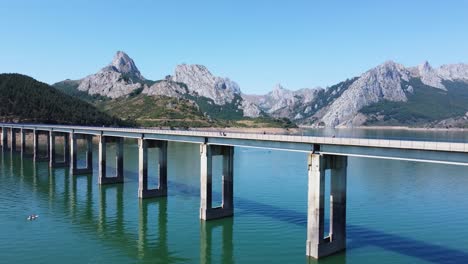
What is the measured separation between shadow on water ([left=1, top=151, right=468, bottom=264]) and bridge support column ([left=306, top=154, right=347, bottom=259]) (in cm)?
105

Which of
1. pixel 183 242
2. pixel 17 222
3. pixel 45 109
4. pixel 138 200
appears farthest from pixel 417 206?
pixel 45 109

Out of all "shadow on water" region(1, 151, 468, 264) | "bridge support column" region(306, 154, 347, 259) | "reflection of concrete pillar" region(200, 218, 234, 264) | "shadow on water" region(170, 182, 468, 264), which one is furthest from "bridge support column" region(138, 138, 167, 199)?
"bridge support column" region(306, 154, 347, 259)

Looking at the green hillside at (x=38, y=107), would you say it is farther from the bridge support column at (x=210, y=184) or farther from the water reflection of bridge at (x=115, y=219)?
the bridge support column at (x=210, y=184)

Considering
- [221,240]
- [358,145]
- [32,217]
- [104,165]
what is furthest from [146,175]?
[358,145]

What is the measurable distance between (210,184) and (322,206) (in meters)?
16.0

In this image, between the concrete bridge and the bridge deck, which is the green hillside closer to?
the concrete bridge

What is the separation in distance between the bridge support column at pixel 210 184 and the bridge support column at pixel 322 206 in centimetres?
1401

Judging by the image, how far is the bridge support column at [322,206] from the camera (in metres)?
32.6

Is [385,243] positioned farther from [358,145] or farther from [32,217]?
[32,217]

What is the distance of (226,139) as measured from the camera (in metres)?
44.9

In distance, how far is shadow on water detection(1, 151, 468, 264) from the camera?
1362 inches

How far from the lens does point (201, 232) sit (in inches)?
1631

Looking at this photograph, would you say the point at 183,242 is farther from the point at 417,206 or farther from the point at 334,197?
the point at 417,206

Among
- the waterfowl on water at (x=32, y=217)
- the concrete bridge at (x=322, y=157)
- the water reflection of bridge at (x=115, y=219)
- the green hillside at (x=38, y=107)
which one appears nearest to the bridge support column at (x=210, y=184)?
the concrete bridge at (x=322, y=157)
